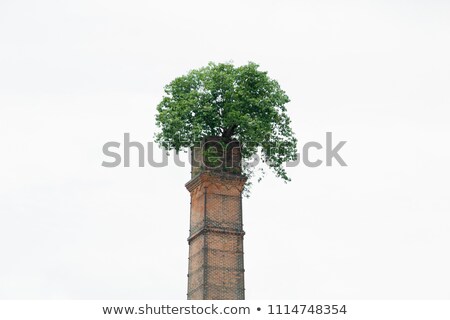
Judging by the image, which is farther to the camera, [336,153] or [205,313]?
[336,153]

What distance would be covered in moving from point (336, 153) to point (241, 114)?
4.08 metres

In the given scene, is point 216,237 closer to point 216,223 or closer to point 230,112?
point 216,223

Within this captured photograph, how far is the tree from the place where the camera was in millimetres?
35969

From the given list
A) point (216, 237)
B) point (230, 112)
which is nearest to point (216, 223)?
point (216, 237)

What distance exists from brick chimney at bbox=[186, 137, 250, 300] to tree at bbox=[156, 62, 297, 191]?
2.05 ft

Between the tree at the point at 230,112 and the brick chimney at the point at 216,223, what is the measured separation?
0.62 m

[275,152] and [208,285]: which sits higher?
[275,152]

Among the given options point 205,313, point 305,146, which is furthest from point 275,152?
point 205,313

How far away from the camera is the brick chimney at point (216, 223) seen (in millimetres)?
35156

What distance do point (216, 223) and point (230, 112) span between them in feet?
14.2

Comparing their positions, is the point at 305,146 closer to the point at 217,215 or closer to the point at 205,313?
the point at 217,215

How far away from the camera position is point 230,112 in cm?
3572

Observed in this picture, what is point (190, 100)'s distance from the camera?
36031 mm

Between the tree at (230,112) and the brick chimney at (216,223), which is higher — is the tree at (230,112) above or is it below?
above
